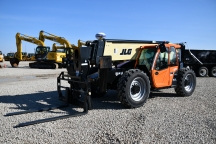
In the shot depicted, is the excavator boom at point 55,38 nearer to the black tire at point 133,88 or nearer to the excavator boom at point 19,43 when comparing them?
the excavator boom at point 19,43

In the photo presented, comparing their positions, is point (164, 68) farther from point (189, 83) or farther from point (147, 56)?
point (189, 83)

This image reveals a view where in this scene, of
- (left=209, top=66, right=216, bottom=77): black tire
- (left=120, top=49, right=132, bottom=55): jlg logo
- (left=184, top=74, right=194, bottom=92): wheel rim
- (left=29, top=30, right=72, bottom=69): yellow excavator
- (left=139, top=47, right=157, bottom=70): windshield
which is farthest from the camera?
(left=29, top=30, right=72, bottom=69): yellow excavator

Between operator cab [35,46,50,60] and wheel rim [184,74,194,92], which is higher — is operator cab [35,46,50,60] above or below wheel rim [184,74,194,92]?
above

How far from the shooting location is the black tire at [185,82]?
7359 millimetres

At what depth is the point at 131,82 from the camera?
5.76m

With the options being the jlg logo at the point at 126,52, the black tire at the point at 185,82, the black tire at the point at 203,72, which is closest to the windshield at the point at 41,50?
the black tire at the point at 203,72

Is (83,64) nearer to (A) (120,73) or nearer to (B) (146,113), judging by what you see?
(A) (120,73)

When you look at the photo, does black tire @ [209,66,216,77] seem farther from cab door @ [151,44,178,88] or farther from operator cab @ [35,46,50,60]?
operator cab @ [35,46,50,60]

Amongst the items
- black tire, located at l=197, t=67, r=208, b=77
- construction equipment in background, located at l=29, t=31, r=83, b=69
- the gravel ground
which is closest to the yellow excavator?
construction equipment in background, located at l=29, t=31, r=83, b=69

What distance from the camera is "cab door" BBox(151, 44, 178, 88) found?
6727mm

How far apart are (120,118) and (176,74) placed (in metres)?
3.43

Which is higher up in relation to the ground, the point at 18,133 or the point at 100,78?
the point at 100,78

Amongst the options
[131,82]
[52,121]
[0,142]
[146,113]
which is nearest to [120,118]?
[146,113]

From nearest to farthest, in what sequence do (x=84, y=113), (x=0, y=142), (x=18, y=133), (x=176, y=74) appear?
(x=0, y=142), (x=18, y=133), (x=84, y=113), (x=176, y=74)
